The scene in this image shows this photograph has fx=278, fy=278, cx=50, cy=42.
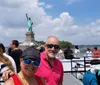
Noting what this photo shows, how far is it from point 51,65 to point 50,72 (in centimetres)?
13

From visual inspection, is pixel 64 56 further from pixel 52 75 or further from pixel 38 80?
pixel 38 80

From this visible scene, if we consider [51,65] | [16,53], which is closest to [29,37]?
[16,53]

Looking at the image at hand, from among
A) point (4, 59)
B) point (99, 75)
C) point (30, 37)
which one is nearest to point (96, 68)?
point (99, 75)

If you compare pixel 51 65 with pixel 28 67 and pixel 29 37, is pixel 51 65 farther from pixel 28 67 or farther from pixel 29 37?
pixel 29 37

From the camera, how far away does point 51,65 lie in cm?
401

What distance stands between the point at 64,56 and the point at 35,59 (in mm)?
16681

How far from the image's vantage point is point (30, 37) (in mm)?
40562

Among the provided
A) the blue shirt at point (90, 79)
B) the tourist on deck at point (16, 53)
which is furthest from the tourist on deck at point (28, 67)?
the tourist on deck at point (16, 53)

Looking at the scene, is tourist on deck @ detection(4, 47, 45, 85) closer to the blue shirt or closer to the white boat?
the blue shirt

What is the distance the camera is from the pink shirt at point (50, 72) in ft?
12.6

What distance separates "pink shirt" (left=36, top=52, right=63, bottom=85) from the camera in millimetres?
3835

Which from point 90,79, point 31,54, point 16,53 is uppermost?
point 31,54

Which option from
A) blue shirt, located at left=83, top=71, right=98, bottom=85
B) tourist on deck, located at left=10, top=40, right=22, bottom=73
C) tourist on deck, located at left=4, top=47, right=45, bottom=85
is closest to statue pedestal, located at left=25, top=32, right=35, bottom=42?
tourist on deck, located at left=10, top=40, right=22, bottom=73

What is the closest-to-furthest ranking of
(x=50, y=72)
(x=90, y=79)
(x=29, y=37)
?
(x=50, y=72) < (x=90, y=79) < (x=29, y=37)
